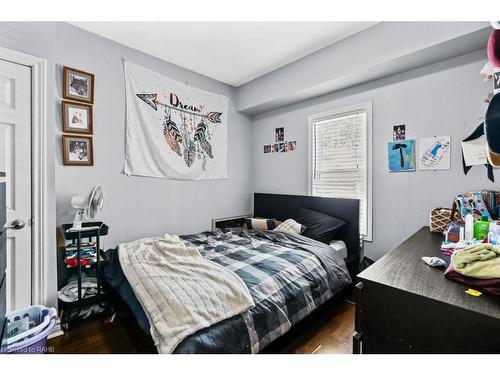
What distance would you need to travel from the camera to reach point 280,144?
3.39 meters

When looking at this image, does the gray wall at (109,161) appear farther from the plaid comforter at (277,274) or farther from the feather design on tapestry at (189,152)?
the plaid comforter at (277,274)

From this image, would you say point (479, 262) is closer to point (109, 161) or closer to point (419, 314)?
point (419, 314)

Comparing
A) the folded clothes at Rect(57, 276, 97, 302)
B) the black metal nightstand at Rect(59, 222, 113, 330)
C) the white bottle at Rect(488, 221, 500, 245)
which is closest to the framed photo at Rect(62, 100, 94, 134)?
the black metal nightstand at Rect(59, 222, 113, 330)

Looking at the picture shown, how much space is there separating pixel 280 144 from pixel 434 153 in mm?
1811

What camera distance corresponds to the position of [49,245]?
1747mm

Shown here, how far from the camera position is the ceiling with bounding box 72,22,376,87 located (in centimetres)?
215

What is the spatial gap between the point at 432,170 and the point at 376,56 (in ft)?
3.81

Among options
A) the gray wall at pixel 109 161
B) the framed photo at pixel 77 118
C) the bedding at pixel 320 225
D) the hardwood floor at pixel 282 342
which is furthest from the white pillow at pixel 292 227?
the framed photo at pixel 77 118

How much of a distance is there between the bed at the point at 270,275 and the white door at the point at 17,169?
549mm
